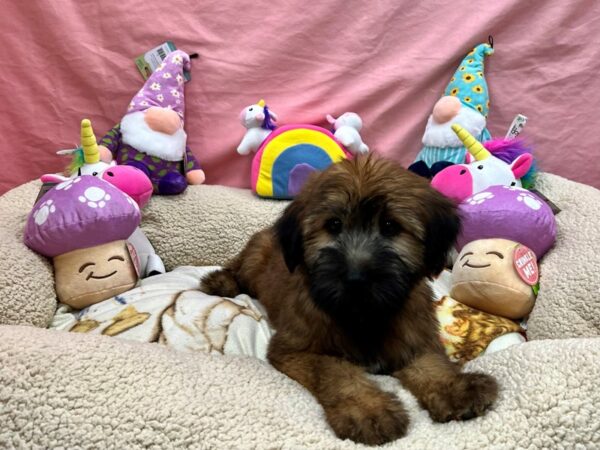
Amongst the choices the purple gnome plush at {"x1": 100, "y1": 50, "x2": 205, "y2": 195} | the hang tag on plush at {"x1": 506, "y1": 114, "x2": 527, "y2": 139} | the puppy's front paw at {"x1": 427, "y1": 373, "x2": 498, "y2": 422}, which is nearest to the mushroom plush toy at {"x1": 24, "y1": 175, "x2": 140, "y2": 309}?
the purple gnome plush at {"x1": 100, "y1": 50, "x2": 205, "y2": 195}

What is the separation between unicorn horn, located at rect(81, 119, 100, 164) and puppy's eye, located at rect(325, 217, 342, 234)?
4.74 feet

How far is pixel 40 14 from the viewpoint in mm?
3381

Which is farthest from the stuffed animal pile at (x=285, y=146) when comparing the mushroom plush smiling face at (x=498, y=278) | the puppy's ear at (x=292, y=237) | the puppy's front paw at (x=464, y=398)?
the puppy's front paw at (x=464, y=398)

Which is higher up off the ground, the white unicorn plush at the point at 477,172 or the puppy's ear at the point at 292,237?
the puppy's ear at the point at 292,237

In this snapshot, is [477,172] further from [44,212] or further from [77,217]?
[44,212]

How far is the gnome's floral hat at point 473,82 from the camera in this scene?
332 centimetres

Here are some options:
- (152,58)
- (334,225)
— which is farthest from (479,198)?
(152,58)

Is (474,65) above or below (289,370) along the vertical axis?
above

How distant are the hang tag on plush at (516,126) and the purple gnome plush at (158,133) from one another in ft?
6.33

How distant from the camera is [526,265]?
241cm

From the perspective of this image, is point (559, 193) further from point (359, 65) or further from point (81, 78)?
point (81, 78)

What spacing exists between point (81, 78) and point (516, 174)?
2.59 metres

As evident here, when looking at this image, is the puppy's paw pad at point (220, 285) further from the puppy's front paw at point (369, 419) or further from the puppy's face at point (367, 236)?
the puppy's front paw at point (369, 419)

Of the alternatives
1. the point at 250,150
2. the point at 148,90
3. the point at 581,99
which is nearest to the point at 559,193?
the point at 581,99
